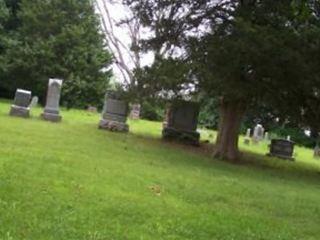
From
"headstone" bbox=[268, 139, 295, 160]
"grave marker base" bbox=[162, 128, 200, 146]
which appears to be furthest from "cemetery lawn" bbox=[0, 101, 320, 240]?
"headstone" bbox=[268, 139, 295, 160]

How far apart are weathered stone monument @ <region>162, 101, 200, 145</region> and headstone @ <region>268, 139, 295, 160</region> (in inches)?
176

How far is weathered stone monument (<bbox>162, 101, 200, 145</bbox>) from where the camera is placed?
80.3 ft

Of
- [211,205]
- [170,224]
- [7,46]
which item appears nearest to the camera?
[170,224]

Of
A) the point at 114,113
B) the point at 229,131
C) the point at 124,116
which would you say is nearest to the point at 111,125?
the point at 114,113

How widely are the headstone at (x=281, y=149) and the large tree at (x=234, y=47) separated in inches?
207

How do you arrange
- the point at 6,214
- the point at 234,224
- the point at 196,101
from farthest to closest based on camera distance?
the point at 196,101
the point at 234,224
the point at 6,214

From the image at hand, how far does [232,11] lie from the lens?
19969 millimetres

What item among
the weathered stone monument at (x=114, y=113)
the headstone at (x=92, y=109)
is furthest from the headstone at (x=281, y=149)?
the headstone at (x=92, y=109)

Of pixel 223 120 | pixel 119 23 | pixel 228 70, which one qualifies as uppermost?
pixel 119 23

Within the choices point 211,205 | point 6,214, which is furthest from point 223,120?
point 6,214

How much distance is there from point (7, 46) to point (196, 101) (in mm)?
23117

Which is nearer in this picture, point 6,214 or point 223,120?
point 6,214

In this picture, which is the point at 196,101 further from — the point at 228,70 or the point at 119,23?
the point at 228,70

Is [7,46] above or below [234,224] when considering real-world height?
above
